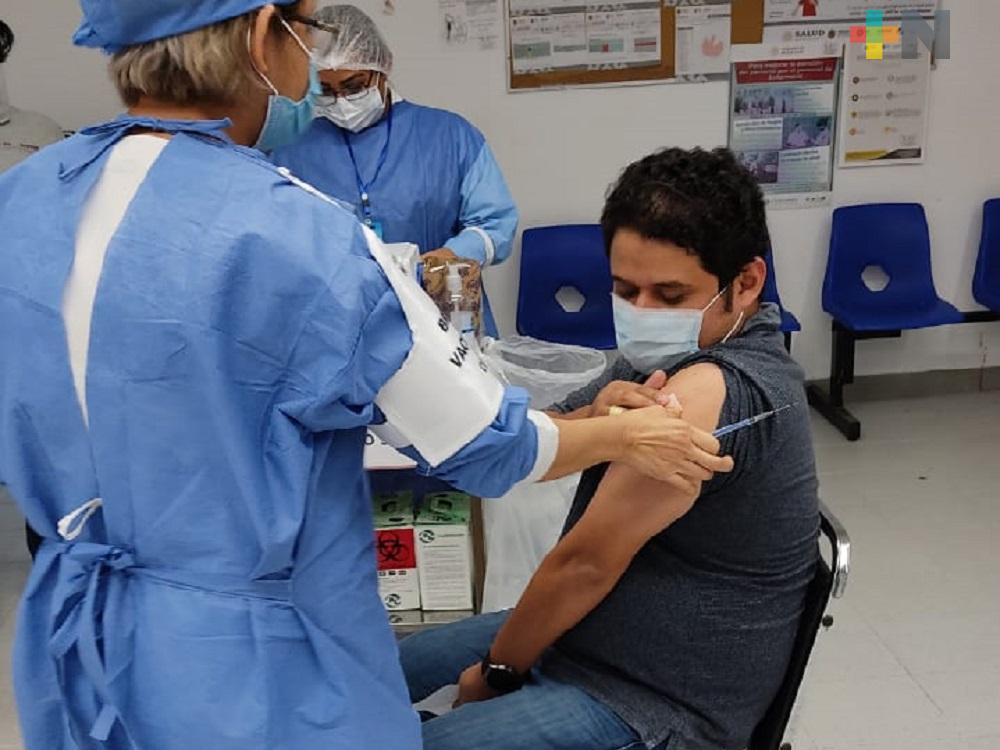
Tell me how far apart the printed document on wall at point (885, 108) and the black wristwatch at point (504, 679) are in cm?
295

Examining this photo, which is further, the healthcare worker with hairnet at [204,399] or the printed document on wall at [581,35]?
the printed document on wall at [581,35]

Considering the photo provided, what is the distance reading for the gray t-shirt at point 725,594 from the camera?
1170 mm

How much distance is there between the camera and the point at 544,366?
2402 millimetres

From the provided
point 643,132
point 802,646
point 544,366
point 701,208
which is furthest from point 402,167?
point 802,646

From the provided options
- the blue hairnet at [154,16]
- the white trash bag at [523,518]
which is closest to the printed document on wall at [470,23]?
the white trash bag at [523,518]

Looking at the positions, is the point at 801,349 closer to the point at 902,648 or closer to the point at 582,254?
the point at 582,254

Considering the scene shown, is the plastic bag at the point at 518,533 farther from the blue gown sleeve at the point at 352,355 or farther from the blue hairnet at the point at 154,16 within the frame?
the blue hairnet at the point at 154,16

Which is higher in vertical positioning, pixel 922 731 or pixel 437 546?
pixel 437 546

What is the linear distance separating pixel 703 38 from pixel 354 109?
154 centimetres

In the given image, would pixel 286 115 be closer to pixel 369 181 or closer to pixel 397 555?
pixel 397 555

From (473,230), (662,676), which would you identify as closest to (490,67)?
(473,230)

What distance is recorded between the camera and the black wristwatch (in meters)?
1.31

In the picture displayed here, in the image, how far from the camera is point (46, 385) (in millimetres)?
922

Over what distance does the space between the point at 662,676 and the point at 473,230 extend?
1.62 meters
